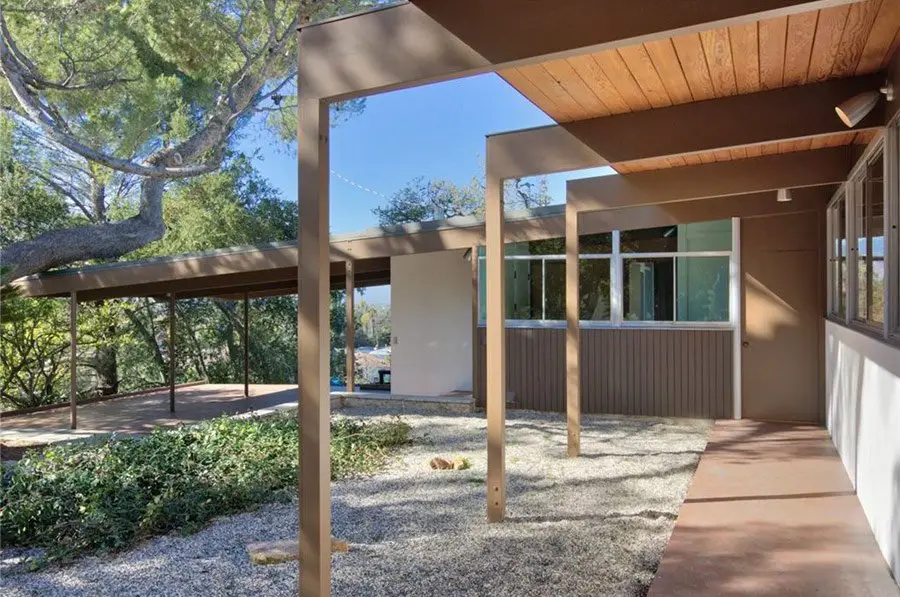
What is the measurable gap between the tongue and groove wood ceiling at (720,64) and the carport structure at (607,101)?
0.5 inches

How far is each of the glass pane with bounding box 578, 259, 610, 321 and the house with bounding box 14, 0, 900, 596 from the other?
0.10ft

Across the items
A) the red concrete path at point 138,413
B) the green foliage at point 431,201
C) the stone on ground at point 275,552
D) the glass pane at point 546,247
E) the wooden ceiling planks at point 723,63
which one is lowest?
the red concrete path at point 138,413

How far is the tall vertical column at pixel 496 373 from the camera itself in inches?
163

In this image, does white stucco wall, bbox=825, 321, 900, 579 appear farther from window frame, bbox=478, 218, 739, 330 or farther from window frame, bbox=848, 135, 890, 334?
window frame, bbox=478, 218, 739, 330

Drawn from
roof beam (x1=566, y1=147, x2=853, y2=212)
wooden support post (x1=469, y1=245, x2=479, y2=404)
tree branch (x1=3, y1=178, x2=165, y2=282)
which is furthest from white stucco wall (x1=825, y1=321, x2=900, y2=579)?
tree branch (x1=3, y1=178, x2=165, y2=282)

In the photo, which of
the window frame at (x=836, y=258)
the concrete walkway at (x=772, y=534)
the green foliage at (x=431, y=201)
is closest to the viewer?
the concrete walkway at (x=772, y=534)

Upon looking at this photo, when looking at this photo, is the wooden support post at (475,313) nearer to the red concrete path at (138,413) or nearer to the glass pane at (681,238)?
the glass pane at (681,238)

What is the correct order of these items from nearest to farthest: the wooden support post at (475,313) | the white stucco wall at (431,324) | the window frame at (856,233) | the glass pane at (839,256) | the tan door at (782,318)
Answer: the window frame at (856,233) → the glass pane at (839,256) → the tan door at (782,318) → the wooden support post at (475,313) → the white stucco wall at (431,324)

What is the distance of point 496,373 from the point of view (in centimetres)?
415

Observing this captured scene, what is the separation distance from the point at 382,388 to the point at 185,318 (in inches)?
345

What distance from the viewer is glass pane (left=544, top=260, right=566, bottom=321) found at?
9.20 metres

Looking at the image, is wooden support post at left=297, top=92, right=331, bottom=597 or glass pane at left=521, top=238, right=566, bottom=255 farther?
glass pane at left=521, top=238, right=566, bottom=255

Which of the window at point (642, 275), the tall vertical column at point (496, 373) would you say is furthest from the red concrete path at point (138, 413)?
the tall vertical column at point (496, 373)

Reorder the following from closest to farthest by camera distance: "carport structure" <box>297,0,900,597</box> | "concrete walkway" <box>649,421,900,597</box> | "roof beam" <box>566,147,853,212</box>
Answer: "carport structure" <box>297,0,900,597</box> → "concrete walkway" <box>649,421,900,597</box> → "roof beam" <box>566,147,853,212</box>
